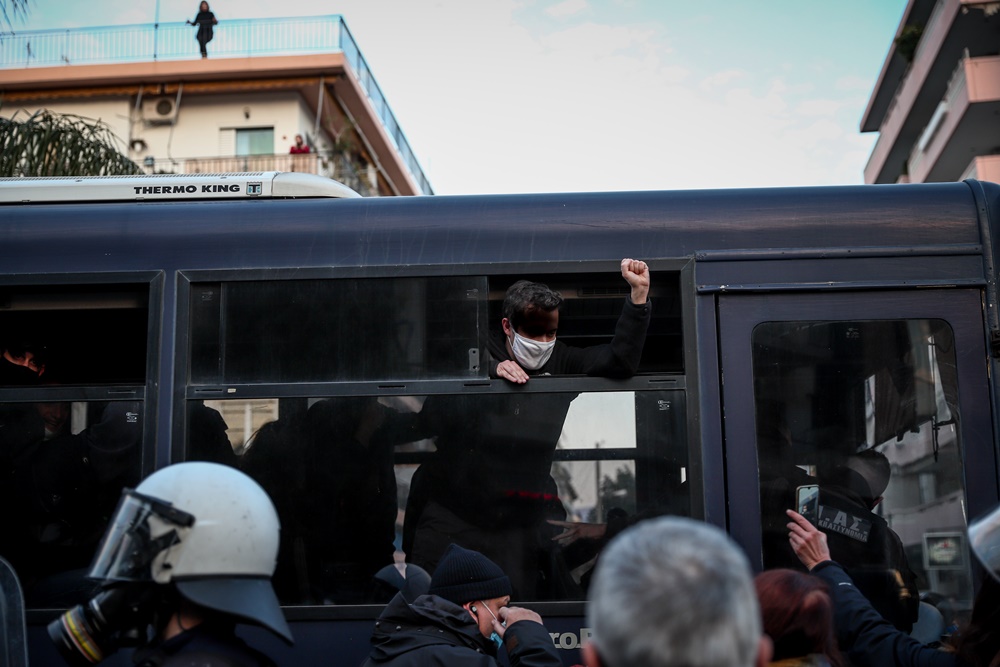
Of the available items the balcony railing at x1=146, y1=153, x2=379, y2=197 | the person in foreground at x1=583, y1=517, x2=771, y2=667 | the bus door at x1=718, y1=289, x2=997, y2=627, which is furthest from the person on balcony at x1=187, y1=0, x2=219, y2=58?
the person in foreground at x1=583, y1=517, x2=771, y2=667

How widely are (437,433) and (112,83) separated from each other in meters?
28.6

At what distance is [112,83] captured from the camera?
29.3 m

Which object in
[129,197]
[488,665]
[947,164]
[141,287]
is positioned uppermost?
[947,164]

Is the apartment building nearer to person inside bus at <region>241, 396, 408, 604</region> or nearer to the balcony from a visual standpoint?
the balcony

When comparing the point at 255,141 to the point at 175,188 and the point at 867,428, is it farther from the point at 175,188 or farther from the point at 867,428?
the point at 867,428

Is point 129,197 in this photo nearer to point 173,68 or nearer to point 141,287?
point 141,287

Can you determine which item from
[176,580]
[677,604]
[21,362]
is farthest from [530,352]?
[677,604]

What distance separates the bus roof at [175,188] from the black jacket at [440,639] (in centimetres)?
174

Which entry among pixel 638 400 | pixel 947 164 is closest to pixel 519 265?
pixel 638 400

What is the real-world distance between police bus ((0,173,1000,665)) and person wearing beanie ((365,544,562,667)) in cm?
18

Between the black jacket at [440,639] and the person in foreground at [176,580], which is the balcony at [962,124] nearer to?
the black jacket at [440,639]

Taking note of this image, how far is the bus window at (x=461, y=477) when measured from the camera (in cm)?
377

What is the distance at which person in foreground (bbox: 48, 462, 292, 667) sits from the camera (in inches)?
95.2

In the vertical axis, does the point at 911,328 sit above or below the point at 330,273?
below
